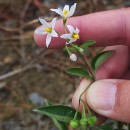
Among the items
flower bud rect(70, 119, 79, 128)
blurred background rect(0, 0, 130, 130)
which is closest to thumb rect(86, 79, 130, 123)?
flower bud rect(70, 119, 79, 128)

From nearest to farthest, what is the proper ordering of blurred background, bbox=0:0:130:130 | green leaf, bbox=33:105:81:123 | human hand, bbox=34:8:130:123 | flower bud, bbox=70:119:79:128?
flower bud, bbox=70:119:79:128, green leaf, bbox=33:105:81:123, human hand, bbox=34:8:130:123, blurred background, bbox=0:0:130:130

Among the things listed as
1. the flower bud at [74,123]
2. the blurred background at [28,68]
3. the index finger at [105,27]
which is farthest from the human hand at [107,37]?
the blurred background at [28,68]

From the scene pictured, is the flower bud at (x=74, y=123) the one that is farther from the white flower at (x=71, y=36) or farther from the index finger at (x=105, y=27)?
the index finger at (x=105, y=27)

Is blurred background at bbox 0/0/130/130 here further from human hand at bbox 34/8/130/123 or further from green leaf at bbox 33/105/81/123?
green leaf at bbox 33/105/81/123

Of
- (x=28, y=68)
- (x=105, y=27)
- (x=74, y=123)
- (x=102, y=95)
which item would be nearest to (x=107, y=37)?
(x=105, y=27)

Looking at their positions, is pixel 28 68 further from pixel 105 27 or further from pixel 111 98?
pixel 111 98

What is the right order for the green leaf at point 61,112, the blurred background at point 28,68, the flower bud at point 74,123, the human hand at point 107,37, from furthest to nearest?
the blurred background at point 28,68, the human hand at point 107,37, the green leaf at point 61,112, the flower bud at point 74,123

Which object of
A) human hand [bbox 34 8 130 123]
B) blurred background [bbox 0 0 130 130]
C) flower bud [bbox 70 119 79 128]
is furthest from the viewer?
blurred background [bbox 0 0 130 130]
